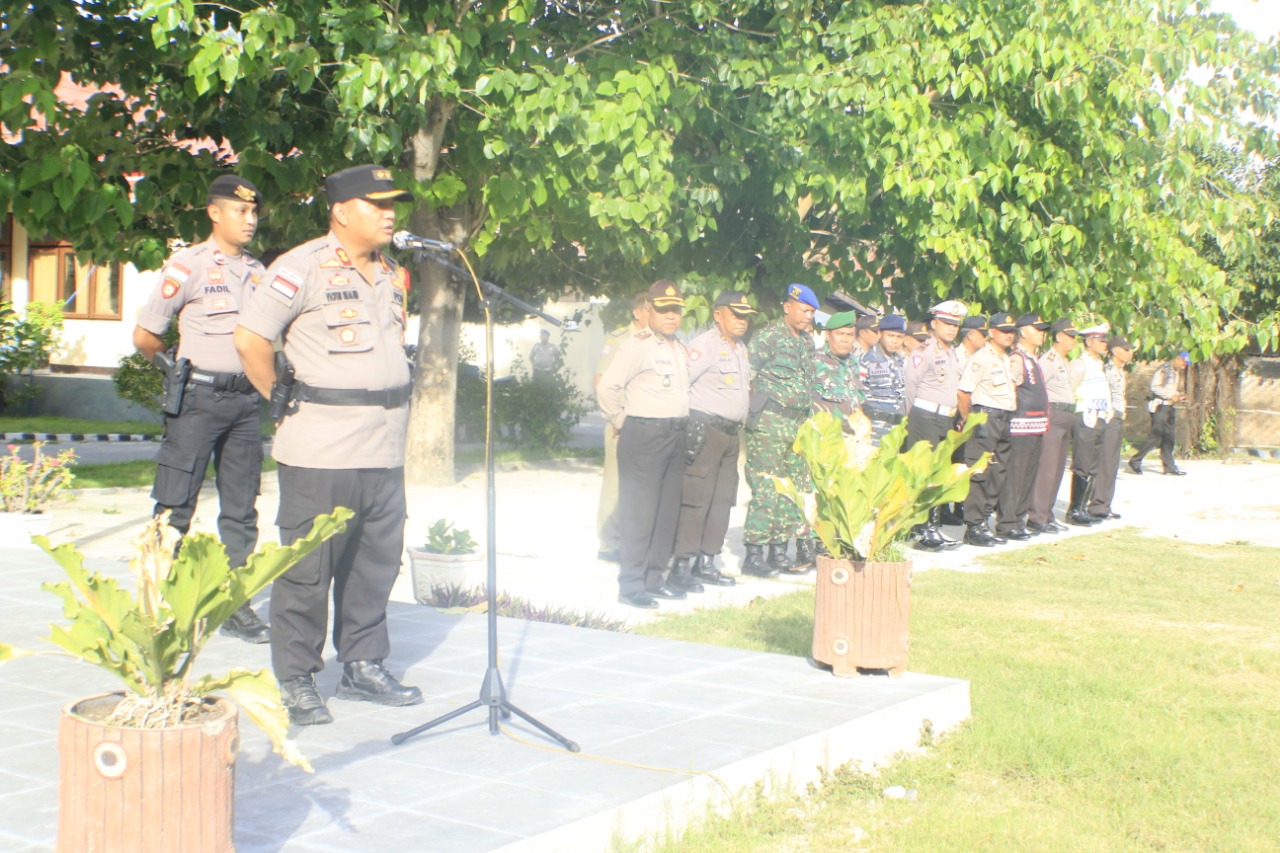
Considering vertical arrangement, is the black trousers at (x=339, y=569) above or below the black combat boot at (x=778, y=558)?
above

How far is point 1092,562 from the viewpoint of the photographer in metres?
11.6

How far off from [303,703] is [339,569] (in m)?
0.59

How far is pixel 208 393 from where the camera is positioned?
6789 millimetres

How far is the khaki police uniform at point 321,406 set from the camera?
5398mm

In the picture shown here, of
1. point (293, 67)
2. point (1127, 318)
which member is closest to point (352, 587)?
point (293, 67)

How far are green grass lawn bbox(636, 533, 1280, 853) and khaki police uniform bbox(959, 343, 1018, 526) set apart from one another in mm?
1945

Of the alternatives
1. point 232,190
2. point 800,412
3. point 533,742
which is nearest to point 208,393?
point 232,190

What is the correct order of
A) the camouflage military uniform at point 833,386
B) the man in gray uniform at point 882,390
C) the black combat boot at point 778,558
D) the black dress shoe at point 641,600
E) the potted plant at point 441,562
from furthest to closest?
the man in gray uniform at point 882,390
the camouflage military uniform at point 833,386
the black combat boot at point 778,558
the black dress shoe at point 641,600
the potted plant at point 441,562

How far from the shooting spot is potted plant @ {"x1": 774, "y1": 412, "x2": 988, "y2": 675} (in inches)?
247

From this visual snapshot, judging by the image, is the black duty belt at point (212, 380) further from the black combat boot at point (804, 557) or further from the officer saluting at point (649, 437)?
the black combat boot at point (804, 557)

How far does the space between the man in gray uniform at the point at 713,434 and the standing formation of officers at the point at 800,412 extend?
0.03 ft

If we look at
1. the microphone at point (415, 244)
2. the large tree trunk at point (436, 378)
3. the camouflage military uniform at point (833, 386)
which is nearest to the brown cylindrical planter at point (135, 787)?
the microphone at point (415, 244)

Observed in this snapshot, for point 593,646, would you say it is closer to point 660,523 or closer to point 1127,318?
point 660,523

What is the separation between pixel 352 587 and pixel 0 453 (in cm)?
1331
